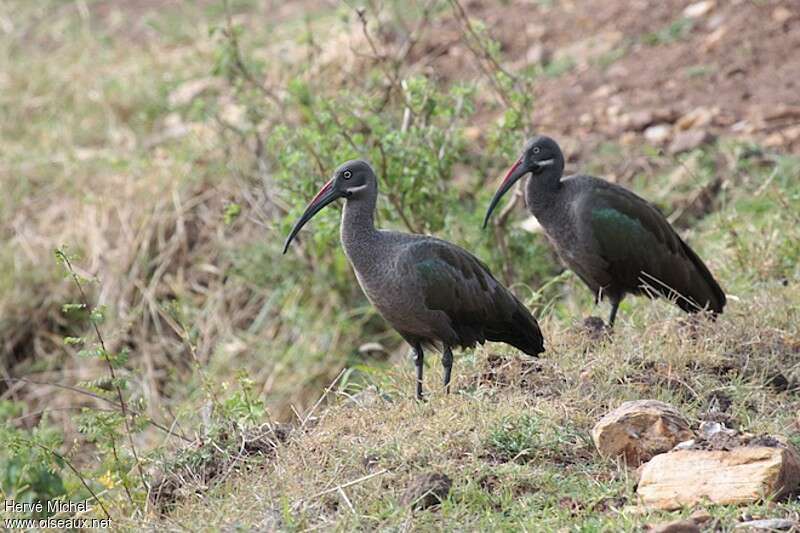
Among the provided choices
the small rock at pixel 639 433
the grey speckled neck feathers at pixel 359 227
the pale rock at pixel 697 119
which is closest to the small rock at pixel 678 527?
the small rock at pixel 639 433

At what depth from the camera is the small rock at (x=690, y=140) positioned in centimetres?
955

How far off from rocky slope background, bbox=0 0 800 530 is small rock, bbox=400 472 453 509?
12 mm

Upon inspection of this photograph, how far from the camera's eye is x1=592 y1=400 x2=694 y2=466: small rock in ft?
16.7

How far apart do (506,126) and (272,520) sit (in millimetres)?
3753

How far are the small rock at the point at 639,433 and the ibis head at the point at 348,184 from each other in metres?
1.73

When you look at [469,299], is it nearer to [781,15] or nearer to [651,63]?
[651,63]

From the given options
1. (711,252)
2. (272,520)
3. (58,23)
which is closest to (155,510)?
(272,520)

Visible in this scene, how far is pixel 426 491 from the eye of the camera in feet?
16.0

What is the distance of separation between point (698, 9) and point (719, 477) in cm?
731

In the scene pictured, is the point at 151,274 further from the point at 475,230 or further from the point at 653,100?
the point at 653,100

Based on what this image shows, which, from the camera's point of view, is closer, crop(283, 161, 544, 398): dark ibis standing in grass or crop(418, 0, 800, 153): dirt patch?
crop(283, 161, 544, 398): dark ibis standing in grass

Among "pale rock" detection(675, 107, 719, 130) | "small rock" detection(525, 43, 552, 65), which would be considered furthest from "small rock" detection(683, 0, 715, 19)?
"pale rock" detection(675, 107, 719, 130)

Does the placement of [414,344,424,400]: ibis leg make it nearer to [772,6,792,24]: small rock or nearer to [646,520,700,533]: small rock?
[646,520,700,533]: small rock

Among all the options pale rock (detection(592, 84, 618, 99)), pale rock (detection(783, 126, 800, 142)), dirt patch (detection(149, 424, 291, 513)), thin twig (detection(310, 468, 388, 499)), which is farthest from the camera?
pale rock (detection(592, 84, 618, 99))
